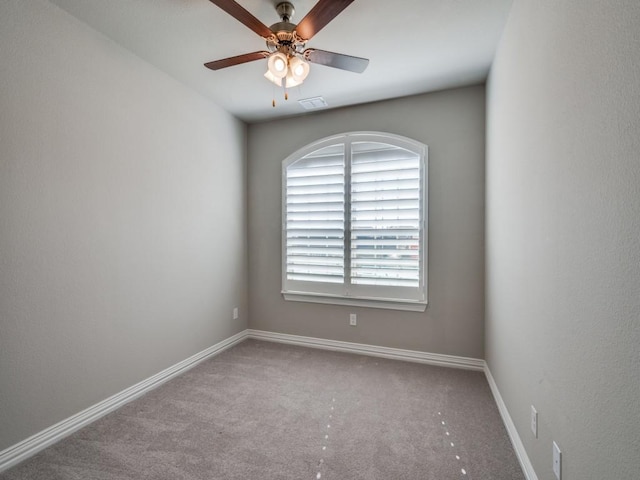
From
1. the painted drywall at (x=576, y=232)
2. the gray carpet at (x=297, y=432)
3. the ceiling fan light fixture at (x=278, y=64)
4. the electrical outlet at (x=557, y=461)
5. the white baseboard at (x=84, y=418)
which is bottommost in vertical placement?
the gray carpet at (x=297, y=432)

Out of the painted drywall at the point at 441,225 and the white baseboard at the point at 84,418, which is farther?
the painted drywall at the point at 441,225

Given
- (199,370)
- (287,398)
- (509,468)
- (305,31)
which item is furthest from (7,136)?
(509,468)

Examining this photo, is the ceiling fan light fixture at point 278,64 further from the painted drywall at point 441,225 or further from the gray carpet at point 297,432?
the gray carpet at point 297,432

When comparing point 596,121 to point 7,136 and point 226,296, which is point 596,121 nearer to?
point 7,136

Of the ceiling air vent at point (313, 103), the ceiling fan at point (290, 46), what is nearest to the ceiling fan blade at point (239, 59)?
the ceiling fan at point (290, 46)

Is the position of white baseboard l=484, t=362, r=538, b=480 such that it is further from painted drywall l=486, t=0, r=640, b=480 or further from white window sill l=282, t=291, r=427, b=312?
white window sill l=282, t=291, r=427, b=312

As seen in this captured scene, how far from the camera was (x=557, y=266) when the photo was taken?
131 cm

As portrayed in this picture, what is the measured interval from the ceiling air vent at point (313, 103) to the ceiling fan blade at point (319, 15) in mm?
1371

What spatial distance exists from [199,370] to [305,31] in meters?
2.93

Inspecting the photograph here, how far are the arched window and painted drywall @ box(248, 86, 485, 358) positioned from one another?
0.11 m

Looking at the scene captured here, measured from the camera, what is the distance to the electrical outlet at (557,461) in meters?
1.24

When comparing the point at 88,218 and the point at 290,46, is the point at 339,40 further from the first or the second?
the point at 88,218

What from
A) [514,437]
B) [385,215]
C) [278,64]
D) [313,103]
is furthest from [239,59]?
[514,437]

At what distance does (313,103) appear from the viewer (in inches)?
129
